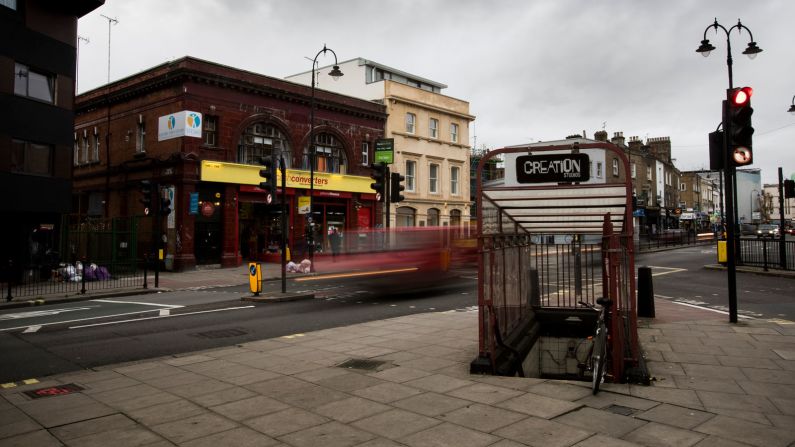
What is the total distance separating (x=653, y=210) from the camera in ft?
188

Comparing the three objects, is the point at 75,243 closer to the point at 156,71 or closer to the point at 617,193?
the point at 156,71

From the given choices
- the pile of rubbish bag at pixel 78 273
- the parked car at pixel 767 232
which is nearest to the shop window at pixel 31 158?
the pile of rubbish bag at pixel 78 273

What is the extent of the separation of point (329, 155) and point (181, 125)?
32.3 ft

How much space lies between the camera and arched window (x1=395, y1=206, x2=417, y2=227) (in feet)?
122

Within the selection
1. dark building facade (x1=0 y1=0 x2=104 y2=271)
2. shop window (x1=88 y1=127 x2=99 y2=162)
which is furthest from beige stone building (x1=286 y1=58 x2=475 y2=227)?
dark building facade (x1=0 y1=0 x2=104 y2=271)

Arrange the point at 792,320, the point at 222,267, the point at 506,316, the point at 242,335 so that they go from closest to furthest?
the point at 506,316
the point at 242,335
the point at 792,320
the point at 222,267

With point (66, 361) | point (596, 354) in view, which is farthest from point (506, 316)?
point (66, 361)

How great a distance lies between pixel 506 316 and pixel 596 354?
5.94 feet

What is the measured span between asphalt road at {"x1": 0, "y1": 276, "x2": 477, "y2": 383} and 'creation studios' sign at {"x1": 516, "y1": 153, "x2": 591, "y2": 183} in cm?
568

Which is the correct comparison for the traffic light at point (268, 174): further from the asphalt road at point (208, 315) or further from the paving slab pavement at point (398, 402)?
the paving slab pavement at point (398, 402)

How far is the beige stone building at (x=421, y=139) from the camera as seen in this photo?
3784cm

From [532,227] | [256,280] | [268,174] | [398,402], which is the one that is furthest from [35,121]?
[398,402]

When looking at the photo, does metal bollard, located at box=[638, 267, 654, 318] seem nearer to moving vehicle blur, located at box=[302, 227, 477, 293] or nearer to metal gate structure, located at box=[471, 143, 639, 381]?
metal gate structure, located at box=[471, 143, 639, 381]

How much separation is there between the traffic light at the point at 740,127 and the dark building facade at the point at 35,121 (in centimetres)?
2257
